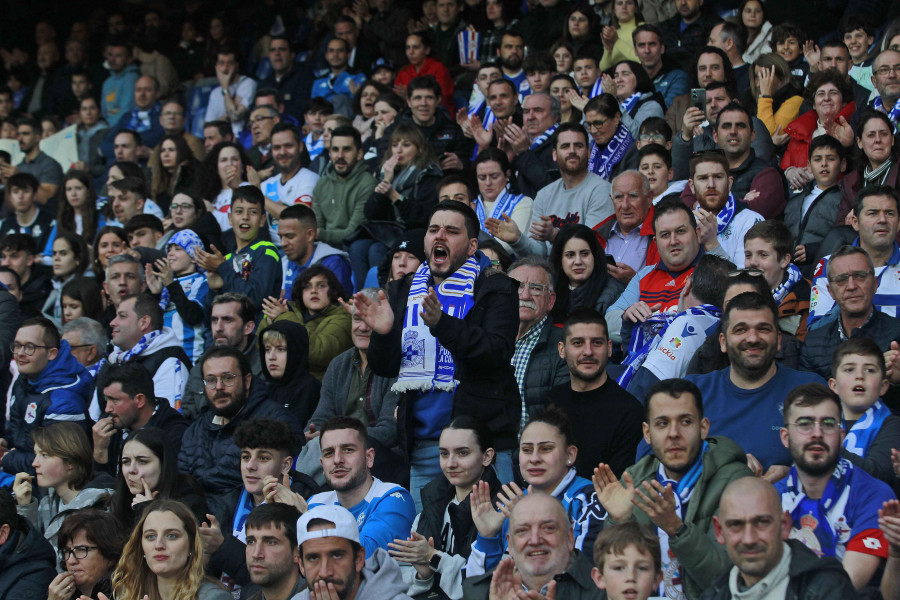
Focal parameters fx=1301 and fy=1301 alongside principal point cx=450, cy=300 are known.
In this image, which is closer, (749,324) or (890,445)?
(890,445)

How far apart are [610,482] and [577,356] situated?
117 cm

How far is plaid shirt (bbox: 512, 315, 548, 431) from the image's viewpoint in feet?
23.4

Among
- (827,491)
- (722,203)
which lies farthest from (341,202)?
(827,491)

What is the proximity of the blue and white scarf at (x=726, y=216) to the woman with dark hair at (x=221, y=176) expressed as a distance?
462cm

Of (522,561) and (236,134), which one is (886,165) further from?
(236,134)

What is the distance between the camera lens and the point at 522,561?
5203mm

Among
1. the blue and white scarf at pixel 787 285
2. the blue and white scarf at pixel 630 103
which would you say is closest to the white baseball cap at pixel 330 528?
the blue and white scarf at pixel 787 285

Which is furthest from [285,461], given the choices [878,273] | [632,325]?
[878,273]

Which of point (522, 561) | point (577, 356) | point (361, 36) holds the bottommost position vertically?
point (522, 561)

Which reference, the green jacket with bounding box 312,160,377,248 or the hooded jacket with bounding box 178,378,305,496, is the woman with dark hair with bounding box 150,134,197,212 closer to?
the green jacket with bounding box 312,160,377,248

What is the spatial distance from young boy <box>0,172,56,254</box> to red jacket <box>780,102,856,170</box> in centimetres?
662

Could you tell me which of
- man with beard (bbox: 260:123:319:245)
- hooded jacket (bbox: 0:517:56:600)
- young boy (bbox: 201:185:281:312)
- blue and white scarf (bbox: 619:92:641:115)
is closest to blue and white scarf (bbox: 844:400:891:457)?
hooded jacket (bbox: 0:517:56:600)

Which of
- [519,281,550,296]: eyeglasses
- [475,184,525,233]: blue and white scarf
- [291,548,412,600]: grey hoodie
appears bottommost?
[291,548,412,600]: grey hoodie

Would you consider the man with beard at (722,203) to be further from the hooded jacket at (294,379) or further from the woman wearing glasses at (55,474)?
the woman wearing glasses at (55,474)
